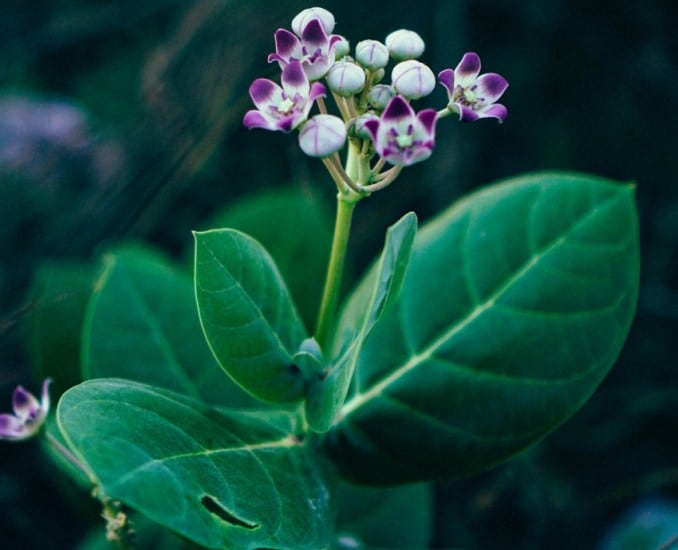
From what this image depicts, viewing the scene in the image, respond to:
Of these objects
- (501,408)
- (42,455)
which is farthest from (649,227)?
(42,455)

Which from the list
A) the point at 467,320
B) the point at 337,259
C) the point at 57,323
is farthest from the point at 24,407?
the point at 467,320

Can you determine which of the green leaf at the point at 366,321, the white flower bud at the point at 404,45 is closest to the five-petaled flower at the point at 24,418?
the green leaf at the point at 366,321

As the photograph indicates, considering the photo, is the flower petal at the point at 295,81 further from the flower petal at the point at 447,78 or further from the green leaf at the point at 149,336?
the green leaf at the point at 149,336

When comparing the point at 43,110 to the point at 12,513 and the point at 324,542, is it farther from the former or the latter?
the point at 324,542

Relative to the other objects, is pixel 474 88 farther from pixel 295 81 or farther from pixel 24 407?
pixel 24 407

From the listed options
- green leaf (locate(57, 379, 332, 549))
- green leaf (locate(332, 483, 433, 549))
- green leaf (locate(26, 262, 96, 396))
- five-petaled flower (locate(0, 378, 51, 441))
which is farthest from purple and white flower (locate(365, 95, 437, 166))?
green leaf (locate(26, 262, 96, 396))

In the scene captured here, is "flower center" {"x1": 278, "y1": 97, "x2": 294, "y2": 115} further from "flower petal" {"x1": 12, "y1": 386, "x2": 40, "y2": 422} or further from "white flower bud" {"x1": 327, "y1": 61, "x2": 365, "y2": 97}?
"flower petal" {"x1": 12, "y1": 386, "x2": 40, "y2": 422}
